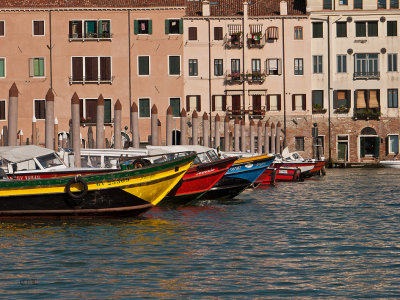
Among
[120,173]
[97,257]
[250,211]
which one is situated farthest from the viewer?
[250,211]

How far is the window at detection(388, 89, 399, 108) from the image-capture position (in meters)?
77.1

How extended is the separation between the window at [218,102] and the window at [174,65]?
12.5ft

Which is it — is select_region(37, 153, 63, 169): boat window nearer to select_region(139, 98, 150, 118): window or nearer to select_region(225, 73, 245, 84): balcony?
select_region(139, 98, 150, 118): window

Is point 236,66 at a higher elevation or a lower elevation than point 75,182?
higher

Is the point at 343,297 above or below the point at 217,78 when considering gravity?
below

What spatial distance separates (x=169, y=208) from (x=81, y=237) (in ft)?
30.4

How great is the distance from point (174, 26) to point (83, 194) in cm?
5064

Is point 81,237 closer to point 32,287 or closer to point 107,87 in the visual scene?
point 32,287

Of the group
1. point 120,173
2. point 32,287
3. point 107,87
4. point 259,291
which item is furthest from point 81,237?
point 107,87

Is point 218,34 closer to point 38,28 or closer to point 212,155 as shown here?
point 38,28

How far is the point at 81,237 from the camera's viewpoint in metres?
22.7

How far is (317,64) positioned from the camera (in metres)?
77.1

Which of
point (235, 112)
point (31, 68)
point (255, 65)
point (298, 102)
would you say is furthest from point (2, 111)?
point (298, 102)

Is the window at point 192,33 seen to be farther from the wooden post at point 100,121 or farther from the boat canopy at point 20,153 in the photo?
the boat canopy at point 20,153
